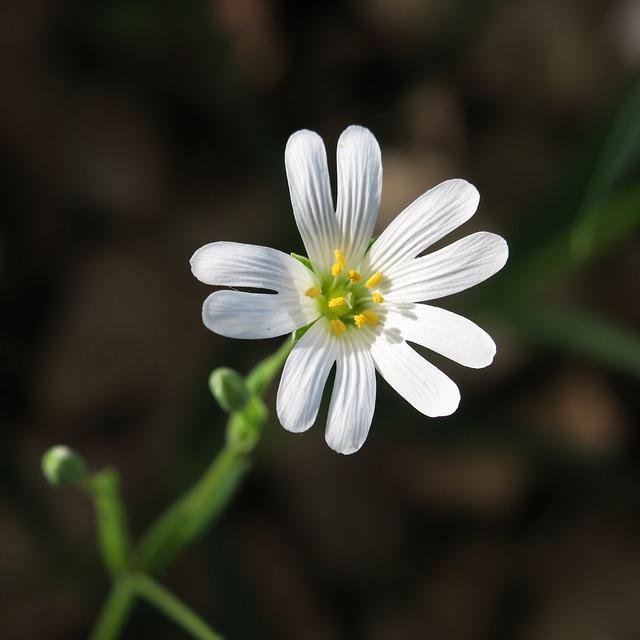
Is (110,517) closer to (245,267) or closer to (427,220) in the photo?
(245,267)

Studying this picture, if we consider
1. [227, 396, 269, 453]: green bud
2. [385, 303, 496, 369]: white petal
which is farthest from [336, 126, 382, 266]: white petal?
[227, 396, 269, 453]: green bud

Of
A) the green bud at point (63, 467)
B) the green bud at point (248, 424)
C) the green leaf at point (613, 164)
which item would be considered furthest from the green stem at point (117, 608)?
the green leaf at point (613, 164)

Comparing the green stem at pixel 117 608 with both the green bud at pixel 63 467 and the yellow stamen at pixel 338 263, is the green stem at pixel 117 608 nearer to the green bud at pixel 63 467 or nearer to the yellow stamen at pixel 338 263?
the green bud at pixel 63 467

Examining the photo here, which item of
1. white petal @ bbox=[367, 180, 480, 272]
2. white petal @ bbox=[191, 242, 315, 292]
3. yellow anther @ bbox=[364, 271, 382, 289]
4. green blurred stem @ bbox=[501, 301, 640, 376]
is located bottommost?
white petal @ bbox=[191, 242, 315, 292]

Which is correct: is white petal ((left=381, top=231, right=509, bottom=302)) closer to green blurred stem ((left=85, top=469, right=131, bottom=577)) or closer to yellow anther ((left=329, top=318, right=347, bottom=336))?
yellow anther ((left=329, top=318, right=347, bottom=336))

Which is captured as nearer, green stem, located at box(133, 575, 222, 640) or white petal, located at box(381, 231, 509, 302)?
white petal, located at box(381, 231, 509, 302)

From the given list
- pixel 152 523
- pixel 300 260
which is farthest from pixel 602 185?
pixel 152 523
